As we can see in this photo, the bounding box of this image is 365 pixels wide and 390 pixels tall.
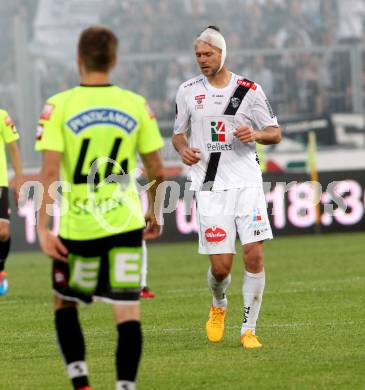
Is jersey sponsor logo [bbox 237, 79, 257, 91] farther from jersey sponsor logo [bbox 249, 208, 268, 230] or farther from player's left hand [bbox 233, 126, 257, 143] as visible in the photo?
jersey sponsor logo [bbox 249, 208, 268, 230]

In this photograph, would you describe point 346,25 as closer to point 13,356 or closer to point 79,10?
point 79,10

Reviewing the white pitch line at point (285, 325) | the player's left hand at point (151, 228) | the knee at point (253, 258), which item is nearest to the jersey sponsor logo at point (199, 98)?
the knee at point (253, 258)

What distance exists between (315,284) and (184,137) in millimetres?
4689

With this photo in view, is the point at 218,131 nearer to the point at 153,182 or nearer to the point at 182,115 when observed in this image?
the point at 182,115

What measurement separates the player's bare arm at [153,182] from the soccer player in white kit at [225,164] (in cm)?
257

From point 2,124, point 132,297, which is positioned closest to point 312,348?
point 132,297

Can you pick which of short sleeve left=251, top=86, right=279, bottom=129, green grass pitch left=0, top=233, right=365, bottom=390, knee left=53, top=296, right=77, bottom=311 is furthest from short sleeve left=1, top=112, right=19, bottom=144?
knee left=53, top=296, right=77, bottom=311

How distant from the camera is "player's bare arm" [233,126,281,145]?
856 centimetres

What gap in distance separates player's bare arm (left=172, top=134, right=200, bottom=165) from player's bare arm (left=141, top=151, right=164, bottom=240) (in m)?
2.46

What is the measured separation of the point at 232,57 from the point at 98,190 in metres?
18.7

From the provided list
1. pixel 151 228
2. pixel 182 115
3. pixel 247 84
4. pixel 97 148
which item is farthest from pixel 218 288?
pixel 97 148

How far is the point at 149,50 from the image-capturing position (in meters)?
24.6

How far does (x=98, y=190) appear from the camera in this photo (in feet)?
19.3

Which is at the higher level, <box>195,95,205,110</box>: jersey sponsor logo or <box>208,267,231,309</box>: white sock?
<box>195,95,205,110</box>: jersey sponsor logo
